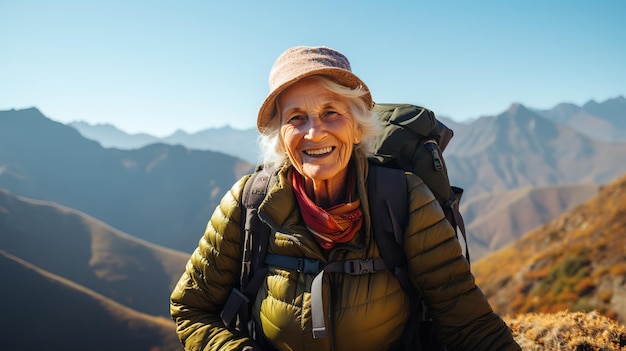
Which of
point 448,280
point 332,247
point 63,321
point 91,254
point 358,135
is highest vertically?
point 358,135

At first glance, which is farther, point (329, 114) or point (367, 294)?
point (329, 114)

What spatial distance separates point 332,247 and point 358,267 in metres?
0.22

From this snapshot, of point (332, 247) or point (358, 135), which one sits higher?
point (358, 135)

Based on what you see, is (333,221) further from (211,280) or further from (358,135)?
(211,280)

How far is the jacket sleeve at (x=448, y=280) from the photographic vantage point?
8.62 ft

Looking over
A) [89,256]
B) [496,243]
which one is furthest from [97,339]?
[496,243]

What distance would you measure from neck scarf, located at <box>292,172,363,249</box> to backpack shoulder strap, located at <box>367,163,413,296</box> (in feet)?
0.40

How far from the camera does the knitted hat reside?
2.61 metres

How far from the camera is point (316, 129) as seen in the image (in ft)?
8.79

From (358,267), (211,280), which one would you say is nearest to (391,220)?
(358,267)

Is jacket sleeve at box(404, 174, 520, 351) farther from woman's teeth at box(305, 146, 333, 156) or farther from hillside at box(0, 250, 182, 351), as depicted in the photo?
hillside at box(0, 250, 182, 351)

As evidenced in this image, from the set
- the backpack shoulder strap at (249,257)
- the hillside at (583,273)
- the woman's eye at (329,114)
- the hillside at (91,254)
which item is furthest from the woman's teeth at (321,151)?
the hillside at (91,254)

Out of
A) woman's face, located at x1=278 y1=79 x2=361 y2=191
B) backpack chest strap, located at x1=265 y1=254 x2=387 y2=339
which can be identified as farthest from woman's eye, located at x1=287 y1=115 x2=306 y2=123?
backpack chest strap, located at x1=265 y1=254 x2=387 y2=339

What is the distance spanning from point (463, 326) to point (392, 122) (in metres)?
1.70
